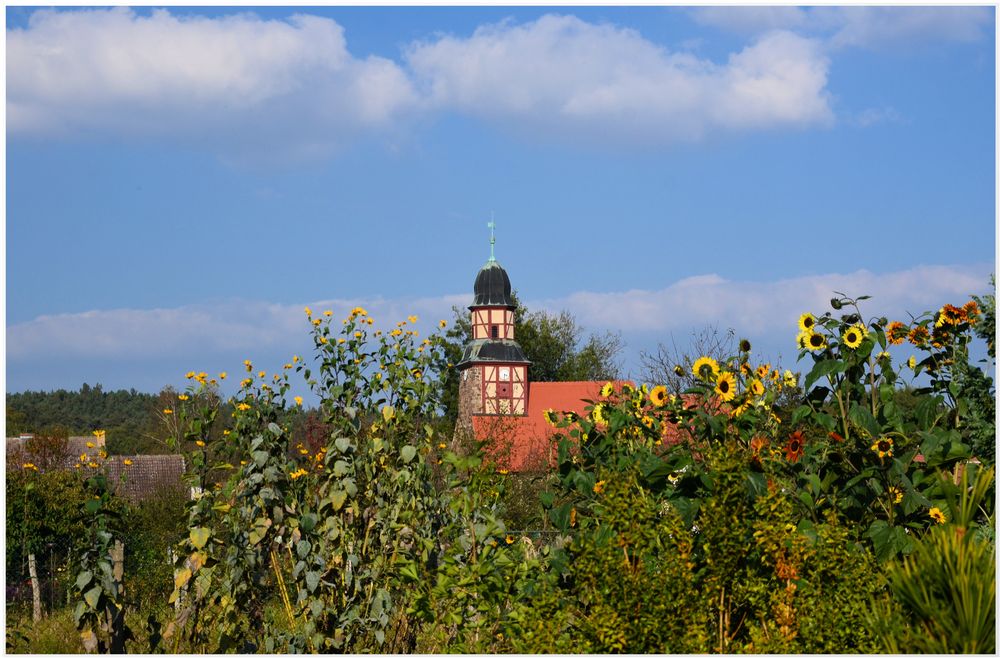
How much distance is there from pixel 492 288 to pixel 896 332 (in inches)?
1668

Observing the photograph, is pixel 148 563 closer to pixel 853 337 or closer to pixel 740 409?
pixel 740 409

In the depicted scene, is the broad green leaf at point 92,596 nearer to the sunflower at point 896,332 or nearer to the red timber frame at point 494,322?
the sunflower at point 896,332

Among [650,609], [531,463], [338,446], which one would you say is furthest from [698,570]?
[531,463]

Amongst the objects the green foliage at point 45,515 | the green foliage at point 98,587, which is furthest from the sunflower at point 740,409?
the green foliage at point 45,515

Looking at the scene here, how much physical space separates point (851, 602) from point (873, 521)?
40.3 inches

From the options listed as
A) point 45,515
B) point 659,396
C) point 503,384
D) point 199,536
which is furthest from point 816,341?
point 503,384

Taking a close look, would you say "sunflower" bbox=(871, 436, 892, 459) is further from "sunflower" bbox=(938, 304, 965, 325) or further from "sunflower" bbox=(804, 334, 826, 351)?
"sunflower" bbox=(938, 304, 965, 325)

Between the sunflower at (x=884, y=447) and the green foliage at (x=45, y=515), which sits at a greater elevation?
the sunflower at (x=884, y=447)

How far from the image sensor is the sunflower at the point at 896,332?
17.9ft

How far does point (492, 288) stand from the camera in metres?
47.7

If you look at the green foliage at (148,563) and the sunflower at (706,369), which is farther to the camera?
the green foliage at (148,563)

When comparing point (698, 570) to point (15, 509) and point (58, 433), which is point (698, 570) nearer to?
point (15, 509)

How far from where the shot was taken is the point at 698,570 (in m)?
4.24

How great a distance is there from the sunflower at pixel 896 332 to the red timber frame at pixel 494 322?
41788 mm
